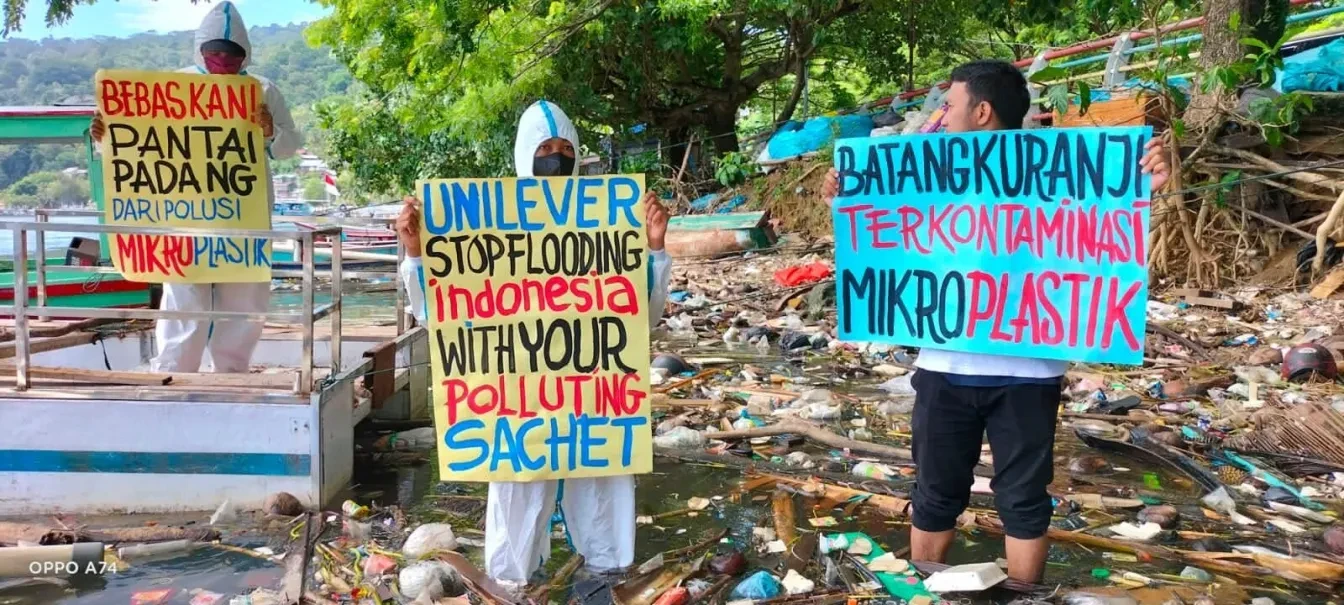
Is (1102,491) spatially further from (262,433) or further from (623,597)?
(262,433)

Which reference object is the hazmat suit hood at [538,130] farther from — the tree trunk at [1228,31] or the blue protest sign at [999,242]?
the tree trunk at [1228,31]

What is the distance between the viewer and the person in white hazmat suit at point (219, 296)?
4.71 meters

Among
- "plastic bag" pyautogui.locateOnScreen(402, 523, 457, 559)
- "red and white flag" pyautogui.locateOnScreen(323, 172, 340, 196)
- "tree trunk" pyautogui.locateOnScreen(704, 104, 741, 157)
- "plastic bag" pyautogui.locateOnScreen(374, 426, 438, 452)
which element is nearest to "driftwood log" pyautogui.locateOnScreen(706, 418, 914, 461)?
"plastic bag" pyautogui.locateOnScreen(374, 426, 438, 452)

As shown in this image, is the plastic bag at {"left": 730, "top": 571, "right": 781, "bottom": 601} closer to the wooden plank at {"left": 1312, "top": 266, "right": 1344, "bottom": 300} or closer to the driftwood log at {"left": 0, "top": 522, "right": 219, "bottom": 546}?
the driftwood log at {"left": 0, "top": 522, "right": 219, "bottom": 546}

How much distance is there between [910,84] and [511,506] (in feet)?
55.3

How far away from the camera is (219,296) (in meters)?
4.79

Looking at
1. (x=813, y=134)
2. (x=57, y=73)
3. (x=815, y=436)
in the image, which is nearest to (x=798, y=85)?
(x=813, y=134)

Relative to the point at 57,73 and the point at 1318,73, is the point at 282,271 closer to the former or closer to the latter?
the point at 1318,73

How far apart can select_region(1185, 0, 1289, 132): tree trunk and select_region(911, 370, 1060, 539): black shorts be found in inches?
278

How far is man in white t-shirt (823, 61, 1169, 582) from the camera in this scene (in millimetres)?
2957

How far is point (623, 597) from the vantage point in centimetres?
337

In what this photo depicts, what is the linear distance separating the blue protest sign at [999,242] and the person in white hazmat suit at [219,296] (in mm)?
3018

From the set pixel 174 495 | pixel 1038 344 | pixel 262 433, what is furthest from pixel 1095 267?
pixel 174 495

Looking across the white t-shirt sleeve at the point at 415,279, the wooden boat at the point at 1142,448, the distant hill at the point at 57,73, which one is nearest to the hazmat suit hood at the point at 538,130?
the white t-shirt sleeve at the point at 415,279
